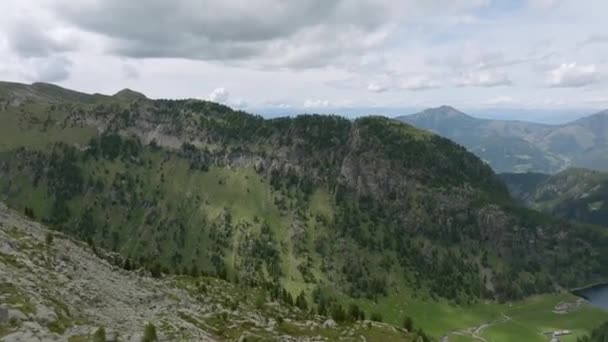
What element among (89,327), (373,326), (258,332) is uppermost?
(89,327)

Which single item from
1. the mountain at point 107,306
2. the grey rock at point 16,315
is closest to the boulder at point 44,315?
the mountain at point 107,306

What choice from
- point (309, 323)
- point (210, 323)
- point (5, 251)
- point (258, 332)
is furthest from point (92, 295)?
point (309, 323)

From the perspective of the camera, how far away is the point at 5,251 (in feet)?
227

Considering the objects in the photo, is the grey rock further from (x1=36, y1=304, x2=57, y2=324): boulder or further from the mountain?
(x1=36, y1=304, x2=57, y2=324): boulder

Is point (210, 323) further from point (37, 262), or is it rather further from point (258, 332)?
point (37, 262)

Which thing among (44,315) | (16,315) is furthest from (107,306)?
(16,315)

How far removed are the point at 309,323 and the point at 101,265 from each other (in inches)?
1655

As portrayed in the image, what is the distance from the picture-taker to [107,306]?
211 feet

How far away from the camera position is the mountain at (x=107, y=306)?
4741cm

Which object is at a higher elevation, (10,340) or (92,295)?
(10,340)

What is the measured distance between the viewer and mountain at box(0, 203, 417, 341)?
4741 cm

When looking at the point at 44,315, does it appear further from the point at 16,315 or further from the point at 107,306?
the point at 107,306

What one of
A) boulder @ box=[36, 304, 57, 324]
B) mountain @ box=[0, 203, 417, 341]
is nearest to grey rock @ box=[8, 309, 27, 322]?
mountain @ box=[0, 203, 417, 341]

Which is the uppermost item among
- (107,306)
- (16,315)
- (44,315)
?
(16,315)
